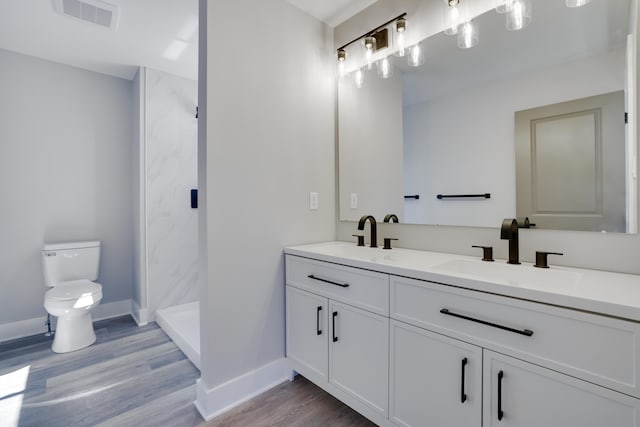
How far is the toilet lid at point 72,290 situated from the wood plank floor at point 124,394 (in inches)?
16.7

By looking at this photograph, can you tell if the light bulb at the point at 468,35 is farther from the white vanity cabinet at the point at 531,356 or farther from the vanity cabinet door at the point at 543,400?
the vanity cabinet door at the point at 543,400

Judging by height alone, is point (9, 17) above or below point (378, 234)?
above

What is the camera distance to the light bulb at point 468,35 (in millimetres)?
1547

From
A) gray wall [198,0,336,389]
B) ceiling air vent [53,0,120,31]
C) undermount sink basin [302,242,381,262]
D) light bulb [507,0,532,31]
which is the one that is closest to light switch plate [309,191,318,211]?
gray wall [198,0,336,389]

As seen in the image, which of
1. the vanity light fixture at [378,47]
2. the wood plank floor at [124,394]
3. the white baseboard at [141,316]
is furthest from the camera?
the white baseboard at [141,316]

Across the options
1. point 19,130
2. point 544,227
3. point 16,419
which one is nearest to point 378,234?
point 544,227

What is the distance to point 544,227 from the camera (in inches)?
52.7

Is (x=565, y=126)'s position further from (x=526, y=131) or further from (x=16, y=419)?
(x=16, y=419)

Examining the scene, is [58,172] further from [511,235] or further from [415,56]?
[511,235]

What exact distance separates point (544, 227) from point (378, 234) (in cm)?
92

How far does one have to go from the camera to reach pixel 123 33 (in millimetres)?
2232

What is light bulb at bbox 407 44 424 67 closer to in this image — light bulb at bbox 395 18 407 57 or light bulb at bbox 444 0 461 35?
light bulb at bbox 395 18 407 57

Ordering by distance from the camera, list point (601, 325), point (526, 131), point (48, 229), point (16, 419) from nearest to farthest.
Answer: point (601, 325) → point (526, 131) → point (16, 419) → point (48, 229)

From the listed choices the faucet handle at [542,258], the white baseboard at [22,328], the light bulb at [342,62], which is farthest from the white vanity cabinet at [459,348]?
the white baseboard at [22,328]
